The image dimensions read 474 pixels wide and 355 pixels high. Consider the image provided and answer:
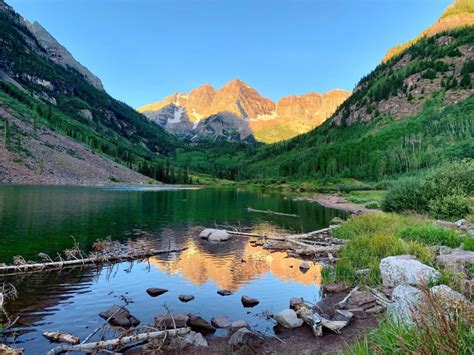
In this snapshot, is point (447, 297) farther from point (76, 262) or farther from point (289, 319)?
point (76, 262)

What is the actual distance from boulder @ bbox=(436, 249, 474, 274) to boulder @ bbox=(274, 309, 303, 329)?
783 centimetres

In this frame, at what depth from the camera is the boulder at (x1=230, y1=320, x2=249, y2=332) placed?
15.7m

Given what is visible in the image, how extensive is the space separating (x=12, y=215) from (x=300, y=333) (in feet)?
148

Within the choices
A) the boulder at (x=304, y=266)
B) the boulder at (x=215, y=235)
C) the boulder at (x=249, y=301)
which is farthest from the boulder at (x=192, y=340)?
the boulder at (x=215, y=235)

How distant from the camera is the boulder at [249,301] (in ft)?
63.3

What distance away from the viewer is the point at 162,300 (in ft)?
64.5

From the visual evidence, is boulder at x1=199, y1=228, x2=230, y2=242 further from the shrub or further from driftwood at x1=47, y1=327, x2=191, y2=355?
the shrub

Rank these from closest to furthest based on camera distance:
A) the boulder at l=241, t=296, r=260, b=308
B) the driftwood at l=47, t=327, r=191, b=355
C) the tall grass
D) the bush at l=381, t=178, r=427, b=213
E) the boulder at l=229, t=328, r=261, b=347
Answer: the tall grass, the driftwood at l=47, t=327, r=191, b=355, the boulder at l=229, t=328, r=261, b=347, the boulder at l=241, t=296, r=260, b=308, the bush at l=381, t=178, r=427, b=213

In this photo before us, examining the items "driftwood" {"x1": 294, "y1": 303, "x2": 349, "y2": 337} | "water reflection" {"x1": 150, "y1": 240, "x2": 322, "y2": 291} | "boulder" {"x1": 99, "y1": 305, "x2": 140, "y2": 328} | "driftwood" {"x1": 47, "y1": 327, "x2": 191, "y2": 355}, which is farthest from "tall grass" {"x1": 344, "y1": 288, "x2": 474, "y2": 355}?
"water reflection" {"x1": 150, "y1": 240, "x2": 322, "y2": 291}

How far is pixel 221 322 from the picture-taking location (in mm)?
16312

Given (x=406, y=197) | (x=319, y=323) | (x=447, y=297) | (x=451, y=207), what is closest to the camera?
(x=447, y=297)

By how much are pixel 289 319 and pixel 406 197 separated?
35537 mm

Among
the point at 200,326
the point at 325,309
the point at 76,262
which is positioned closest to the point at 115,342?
the point at 200,326

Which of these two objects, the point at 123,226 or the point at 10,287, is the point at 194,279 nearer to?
the point at 10,287
